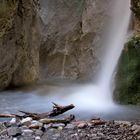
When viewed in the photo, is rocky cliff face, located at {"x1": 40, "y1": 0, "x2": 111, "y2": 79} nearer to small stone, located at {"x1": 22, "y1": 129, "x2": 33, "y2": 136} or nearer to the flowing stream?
the flowing stream

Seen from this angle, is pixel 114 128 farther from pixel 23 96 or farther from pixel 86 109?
pixel 23 96

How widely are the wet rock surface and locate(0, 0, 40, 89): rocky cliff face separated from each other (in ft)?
21.4

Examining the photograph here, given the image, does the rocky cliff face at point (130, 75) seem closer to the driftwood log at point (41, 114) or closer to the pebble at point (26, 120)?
the driftwood log at point (41, 114)

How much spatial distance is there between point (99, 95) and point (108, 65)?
2736mm

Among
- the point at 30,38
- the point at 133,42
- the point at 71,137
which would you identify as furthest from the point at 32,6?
the point at 71,137

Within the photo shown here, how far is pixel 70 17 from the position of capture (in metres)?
17.8

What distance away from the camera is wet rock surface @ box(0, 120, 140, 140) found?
5809mm

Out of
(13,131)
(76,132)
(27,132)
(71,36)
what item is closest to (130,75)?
(76,132)

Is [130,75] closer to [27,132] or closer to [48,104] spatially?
[48,104]

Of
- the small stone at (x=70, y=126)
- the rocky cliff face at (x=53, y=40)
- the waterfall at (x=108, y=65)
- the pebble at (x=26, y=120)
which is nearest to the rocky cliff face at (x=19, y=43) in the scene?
the rocky cliff face at (x=53, y=40)

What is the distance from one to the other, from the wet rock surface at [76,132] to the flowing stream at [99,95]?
4.30ft

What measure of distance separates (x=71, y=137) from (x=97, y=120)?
1.13m

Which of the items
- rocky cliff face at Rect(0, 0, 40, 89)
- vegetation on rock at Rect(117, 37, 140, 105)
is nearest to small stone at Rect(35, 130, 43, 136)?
vegetation on rock at Rect(117, 37, 140, 105)

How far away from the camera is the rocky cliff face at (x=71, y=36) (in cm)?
1653
